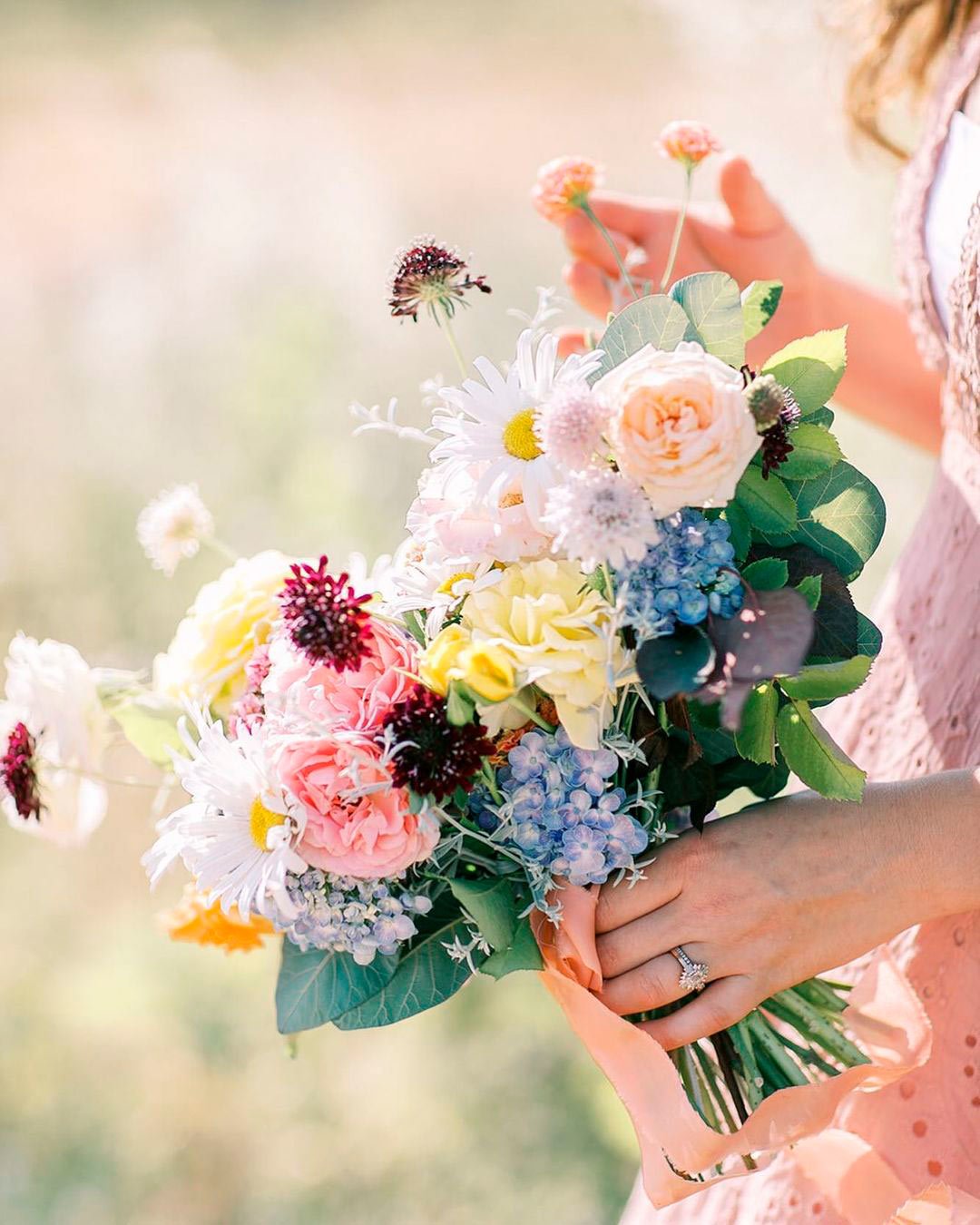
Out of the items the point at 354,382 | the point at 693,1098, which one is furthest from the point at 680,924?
the point at 354,382

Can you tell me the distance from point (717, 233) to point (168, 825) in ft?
2.54

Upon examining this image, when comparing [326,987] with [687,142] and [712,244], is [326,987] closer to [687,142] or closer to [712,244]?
[687,142]

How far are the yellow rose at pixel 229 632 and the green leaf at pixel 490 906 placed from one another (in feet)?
0.70

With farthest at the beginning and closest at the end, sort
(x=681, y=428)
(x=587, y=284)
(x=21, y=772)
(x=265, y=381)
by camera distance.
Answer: (x=265, y=381) → (x=587, y=284) → (x=21, y=772) → (x=681, y=428)

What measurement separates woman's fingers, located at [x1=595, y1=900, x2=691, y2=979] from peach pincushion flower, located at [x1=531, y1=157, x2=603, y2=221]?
0.53 metres

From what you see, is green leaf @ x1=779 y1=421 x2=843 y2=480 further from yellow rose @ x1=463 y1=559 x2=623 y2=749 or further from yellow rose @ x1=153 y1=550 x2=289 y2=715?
yellow rose @ x1=153 y1=550 x2=289 y2=715

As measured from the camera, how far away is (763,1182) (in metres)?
0.89

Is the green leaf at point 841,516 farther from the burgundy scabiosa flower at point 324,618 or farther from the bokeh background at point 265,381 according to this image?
the bokeh background at point 265,381

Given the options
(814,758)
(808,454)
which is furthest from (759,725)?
(808,454)

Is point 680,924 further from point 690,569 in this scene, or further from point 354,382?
point 354,382

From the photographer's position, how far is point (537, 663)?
583mm

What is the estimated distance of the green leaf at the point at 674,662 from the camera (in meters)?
0.54

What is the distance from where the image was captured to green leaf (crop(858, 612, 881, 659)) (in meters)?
0.66

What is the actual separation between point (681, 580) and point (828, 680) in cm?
12
